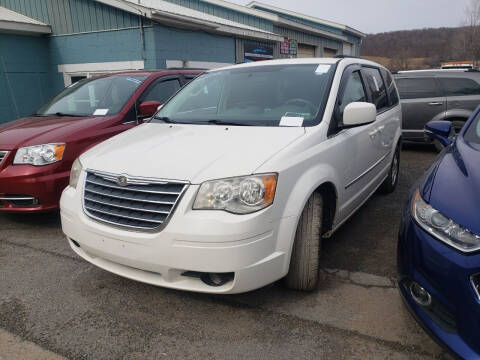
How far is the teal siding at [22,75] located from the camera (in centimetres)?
994

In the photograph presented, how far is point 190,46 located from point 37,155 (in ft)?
23.8

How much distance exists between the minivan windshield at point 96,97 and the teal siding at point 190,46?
434 cm

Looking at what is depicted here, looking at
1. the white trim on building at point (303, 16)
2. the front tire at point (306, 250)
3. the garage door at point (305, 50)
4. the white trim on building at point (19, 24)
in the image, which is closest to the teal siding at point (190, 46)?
the white trim on building at point (19, 24)

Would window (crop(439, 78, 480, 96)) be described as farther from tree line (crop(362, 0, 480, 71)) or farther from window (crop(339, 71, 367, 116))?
tree line (crop(362, 0, 480, 71))

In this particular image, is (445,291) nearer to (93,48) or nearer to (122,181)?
(122,181)

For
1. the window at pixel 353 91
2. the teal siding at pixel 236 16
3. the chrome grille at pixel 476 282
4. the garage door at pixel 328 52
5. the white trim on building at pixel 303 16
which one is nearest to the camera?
the chrome grille at pixel 476 282

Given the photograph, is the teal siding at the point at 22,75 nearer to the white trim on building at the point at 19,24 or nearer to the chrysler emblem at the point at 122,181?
the white trim on building at the point at 19,24

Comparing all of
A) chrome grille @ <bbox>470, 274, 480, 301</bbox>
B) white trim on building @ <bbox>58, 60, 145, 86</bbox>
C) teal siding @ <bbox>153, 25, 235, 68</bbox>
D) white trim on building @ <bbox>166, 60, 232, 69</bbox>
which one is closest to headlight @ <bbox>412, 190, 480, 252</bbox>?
chrome grille @ <bbox>470, 274, 480, 301</bbox>

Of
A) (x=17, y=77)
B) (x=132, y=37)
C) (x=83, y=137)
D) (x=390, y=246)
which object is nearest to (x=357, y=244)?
(x=390, y=246)

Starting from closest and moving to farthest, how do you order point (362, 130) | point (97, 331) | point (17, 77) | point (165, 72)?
point (97, 331) < point (362, 130) < point (165, 72) < point (17, 77)

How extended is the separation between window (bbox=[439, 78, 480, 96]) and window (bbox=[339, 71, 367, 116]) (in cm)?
466

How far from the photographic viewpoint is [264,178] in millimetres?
2275

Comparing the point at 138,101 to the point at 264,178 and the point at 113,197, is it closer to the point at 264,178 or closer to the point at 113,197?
the point at 113,197

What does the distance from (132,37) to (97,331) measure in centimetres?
844
